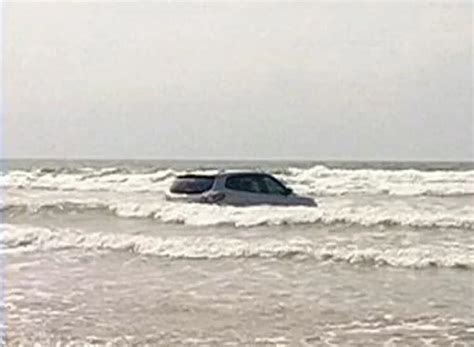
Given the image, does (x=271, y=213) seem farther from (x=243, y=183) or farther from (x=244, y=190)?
(x=243, y=183)

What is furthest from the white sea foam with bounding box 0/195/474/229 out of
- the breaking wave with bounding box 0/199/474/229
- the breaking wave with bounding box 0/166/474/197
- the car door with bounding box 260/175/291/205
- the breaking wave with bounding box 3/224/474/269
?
the breaking wave with bounding box 0/166/474/197

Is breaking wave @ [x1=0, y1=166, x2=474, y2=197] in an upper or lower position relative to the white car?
lower

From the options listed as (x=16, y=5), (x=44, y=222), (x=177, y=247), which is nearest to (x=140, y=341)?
(x=16, y=5)

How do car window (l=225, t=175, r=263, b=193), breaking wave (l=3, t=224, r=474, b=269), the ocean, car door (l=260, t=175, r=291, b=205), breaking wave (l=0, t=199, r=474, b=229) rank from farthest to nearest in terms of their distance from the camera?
1. car door (l=260, t=175, r=291, b=205)
2. car window (l=225, t=175, r=263, b=193)
3. breaking wave (l=0, t=199, r=474, b=229)
4. breaking wave (l=3, t=224, r=474, b=269)
5. the ocean

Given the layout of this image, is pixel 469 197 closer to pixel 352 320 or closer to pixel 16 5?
pixel 352 320

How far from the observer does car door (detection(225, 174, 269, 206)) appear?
→ 755cm

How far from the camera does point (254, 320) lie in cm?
356

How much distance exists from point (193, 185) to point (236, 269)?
343 centimetres

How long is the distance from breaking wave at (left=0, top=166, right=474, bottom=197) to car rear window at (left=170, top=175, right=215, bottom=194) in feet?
0.79

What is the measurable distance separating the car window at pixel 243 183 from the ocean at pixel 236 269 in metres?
0.26

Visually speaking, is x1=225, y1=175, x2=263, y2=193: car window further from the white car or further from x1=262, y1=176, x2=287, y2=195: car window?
x1=262, y1=176, x2=287, y2=195: car window

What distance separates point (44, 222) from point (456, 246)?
329 centimetres

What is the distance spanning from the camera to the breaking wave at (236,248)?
534cm

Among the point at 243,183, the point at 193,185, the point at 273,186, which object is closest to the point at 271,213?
the point at 243,183
